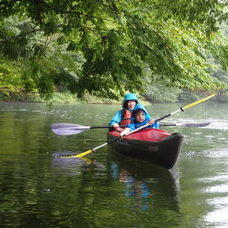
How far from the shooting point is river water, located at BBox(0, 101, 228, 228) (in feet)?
20.9

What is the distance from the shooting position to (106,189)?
825 centimetres

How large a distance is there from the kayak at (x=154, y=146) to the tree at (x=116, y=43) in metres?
1.32

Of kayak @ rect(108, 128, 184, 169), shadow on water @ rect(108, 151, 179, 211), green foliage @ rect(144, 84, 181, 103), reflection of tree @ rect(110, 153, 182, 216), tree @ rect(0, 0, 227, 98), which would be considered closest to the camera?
reflection of tree @ rect(110, 153, 182, 216)

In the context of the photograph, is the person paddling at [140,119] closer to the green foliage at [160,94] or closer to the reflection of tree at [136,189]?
the reflection of tree at [136,189]

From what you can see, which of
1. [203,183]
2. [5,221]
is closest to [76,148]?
[203,183]

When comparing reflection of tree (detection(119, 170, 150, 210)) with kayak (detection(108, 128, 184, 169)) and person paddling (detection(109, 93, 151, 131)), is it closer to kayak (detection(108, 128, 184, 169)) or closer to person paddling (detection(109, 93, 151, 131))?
kayak (detection(108, 128, 184, 169))

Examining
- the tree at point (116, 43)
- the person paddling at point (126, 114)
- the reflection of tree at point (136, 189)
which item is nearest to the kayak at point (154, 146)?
the reflection of tree at point (136, 189)

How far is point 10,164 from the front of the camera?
10.6 metres

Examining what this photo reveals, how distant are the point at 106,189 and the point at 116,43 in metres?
3.26

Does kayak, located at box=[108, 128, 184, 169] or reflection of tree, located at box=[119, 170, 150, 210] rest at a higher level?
kayak, located at box=[108, 128, 184, 169]

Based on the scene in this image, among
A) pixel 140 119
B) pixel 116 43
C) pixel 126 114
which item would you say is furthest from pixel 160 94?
pixel 116 43

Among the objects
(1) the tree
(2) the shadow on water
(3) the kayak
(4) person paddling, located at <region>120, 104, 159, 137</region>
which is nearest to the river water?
(2) the shadow on water

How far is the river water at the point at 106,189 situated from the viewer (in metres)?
6.38

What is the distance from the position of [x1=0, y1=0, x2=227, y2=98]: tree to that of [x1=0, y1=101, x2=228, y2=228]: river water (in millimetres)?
1893
